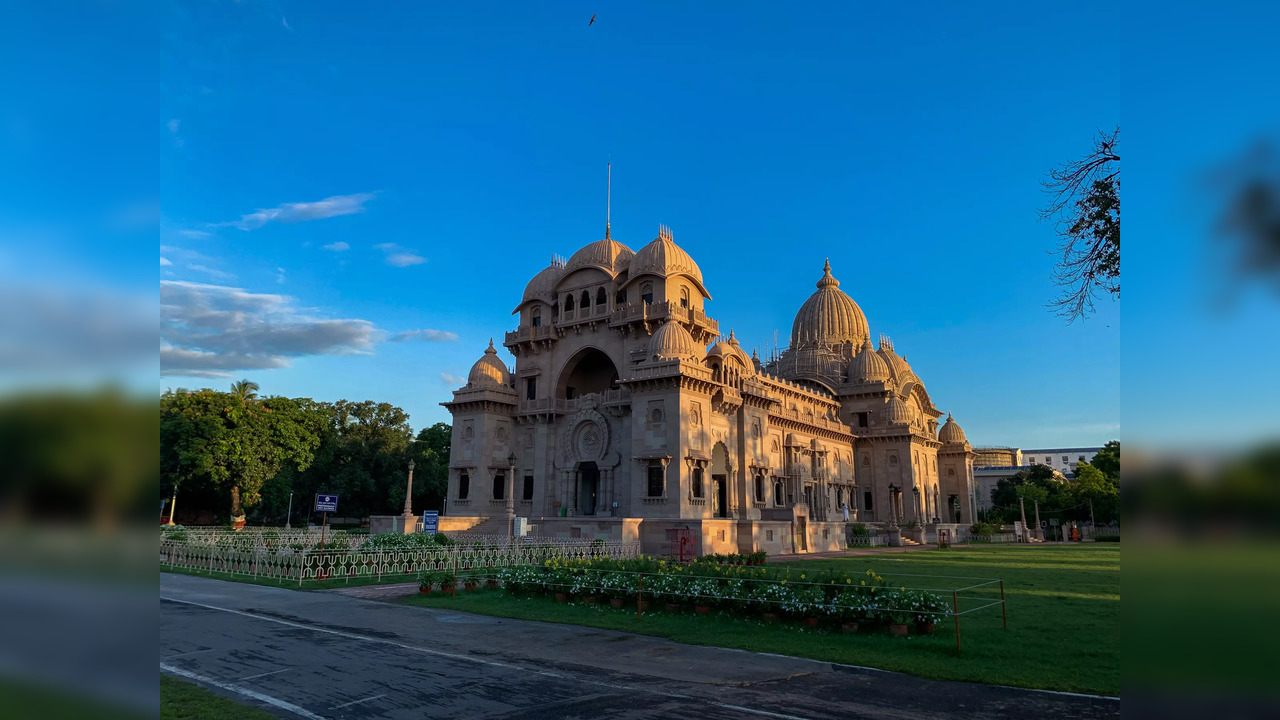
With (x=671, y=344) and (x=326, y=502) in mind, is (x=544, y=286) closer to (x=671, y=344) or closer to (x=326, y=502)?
(x=671, y=344)

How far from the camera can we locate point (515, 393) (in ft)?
172

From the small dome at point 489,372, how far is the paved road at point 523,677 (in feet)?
113

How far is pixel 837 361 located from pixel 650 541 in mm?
43368

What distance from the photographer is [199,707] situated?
30.9 ft

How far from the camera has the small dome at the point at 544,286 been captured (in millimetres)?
52969

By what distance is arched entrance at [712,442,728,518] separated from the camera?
1864 inches

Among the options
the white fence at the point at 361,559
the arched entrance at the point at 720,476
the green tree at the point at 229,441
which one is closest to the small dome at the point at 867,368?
the arched entrance at the point at 720,476

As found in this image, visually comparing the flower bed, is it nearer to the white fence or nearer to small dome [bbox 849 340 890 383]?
the white fence

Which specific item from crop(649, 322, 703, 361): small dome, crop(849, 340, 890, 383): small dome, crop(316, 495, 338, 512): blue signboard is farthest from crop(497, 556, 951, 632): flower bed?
crop(849, 340, 890, 383): small dome

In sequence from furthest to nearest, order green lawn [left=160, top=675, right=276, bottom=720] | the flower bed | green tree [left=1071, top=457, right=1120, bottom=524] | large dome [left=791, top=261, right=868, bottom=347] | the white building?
1. the white building
2. large dome [left=791, top=261, right=868, bottom=347]
3. green tree [left=1071, top=457, right=1120, bottom=524]
4. the flower bed
5. green lawn [left=160, top=675, right=276, bottom=720]

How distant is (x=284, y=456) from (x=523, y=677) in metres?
54.6

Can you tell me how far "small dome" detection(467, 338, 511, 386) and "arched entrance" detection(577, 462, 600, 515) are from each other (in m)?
8.86

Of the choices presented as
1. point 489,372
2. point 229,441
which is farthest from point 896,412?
point 229,441
